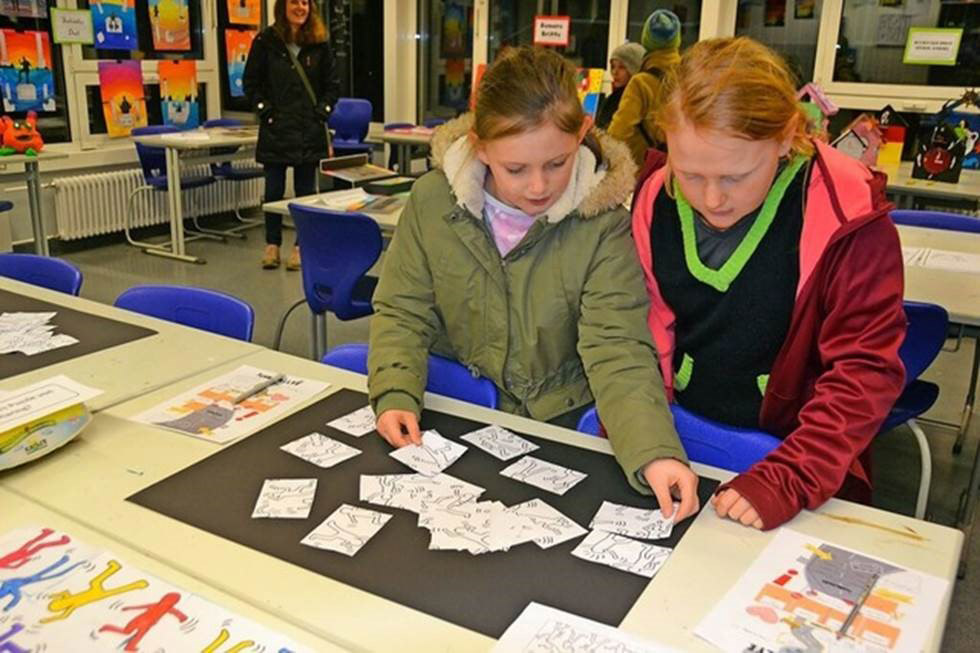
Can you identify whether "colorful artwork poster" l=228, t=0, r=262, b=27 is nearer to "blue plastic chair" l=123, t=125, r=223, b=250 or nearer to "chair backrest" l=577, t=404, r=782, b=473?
"blue plastic chair" l=123, t=125, r=223, b=250

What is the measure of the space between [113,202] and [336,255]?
3206 millimetres

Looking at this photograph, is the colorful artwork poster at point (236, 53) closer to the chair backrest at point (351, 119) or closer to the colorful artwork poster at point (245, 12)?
the colorful artwork poster at point (245, 12)

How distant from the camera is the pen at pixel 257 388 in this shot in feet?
4.88

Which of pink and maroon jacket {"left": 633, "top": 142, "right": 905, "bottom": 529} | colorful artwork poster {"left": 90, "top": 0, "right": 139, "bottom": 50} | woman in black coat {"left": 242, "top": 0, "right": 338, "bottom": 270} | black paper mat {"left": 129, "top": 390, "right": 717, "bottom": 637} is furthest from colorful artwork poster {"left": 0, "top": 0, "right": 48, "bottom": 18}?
pink and maroon jacket {"left": 633, "top": 142, "right": 905, "bottom": 529}

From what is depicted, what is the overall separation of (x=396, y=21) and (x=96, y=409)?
20.7ft

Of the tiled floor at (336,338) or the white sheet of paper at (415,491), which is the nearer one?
the white sheet of paper at (415,491)

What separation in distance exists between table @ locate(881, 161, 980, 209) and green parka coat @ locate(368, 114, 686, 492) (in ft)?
9.62

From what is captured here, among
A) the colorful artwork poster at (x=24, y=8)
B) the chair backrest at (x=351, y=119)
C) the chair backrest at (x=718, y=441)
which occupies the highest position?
the colorful artwork poster at (x=24, y=8)

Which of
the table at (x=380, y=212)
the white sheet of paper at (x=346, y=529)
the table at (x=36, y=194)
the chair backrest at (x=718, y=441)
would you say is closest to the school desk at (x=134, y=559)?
the white sheet of paper at (x=346, y=529)

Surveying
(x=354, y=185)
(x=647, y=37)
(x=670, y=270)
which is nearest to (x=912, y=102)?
(x=647, y=37)

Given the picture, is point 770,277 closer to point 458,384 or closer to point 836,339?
point 836,339

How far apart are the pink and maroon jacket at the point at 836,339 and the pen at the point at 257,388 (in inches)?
32.6

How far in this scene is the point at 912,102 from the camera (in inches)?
216

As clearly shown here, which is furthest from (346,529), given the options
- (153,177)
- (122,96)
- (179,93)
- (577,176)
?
(179,93)
